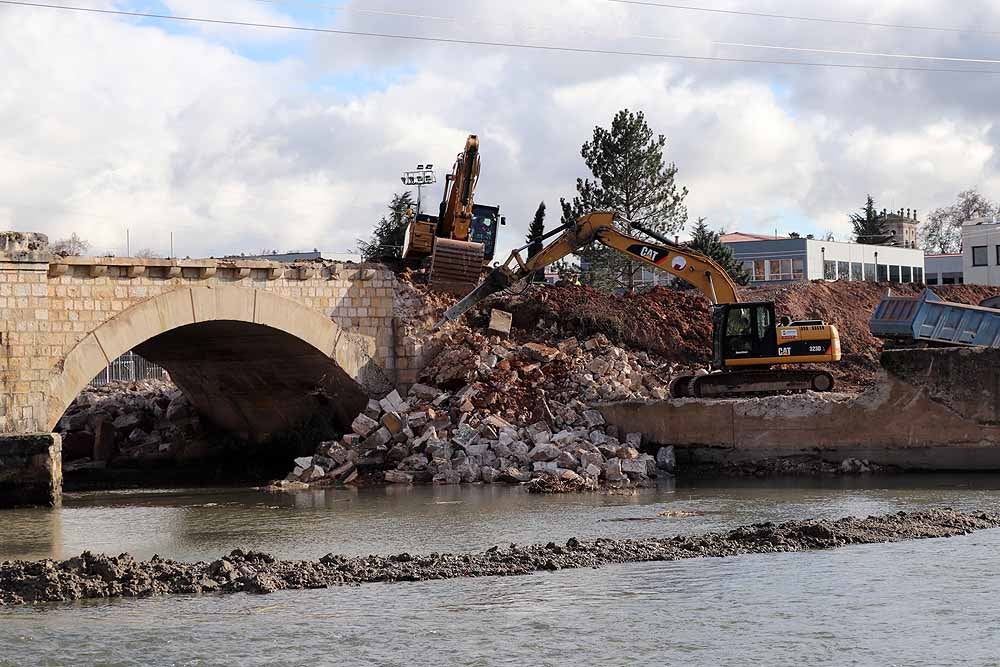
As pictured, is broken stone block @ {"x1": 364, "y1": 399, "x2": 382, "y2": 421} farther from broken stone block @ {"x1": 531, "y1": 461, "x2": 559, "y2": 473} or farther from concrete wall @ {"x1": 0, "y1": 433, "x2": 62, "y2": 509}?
concrete wall @ {"x1": 0, "y1": 433, "x2": 62, "y2": 509}

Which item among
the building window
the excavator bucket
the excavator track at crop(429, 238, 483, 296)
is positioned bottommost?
the excavator bucket

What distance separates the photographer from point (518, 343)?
29.7m

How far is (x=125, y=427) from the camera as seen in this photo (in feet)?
109

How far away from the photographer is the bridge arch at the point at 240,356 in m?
24.2

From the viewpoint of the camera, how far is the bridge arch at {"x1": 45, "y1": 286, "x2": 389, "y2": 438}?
954 inches

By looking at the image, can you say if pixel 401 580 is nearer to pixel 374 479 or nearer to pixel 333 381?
pixel 374 479

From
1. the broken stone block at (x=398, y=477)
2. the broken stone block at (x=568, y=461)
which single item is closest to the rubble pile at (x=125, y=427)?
the broken stone block at (x=398, y=477)

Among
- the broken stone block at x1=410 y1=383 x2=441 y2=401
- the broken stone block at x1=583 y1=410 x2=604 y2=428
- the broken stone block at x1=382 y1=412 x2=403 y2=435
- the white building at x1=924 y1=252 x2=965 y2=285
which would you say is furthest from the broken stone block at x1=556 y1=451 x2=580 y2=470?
the white building at x1=924 y1=252 x2=965 y2=285

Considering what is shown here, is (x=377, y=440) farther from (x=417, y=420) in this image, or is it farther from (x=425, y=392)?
(x=425, y=392)

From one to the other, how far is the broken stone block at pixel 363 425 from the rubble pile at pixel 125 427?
7212 millimetres

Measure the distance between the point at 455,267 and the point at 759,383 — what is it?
7170 mm

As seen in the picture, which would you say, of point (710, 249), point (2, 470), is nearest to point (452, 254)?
point (2, 470)

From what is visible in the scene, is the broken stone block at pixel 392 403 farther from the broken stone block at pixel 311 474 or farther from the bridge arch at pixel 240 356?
the broken stone block at pixel 311 474

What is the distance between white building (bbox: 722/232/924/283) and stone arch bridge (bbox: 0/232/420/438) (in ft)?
106
